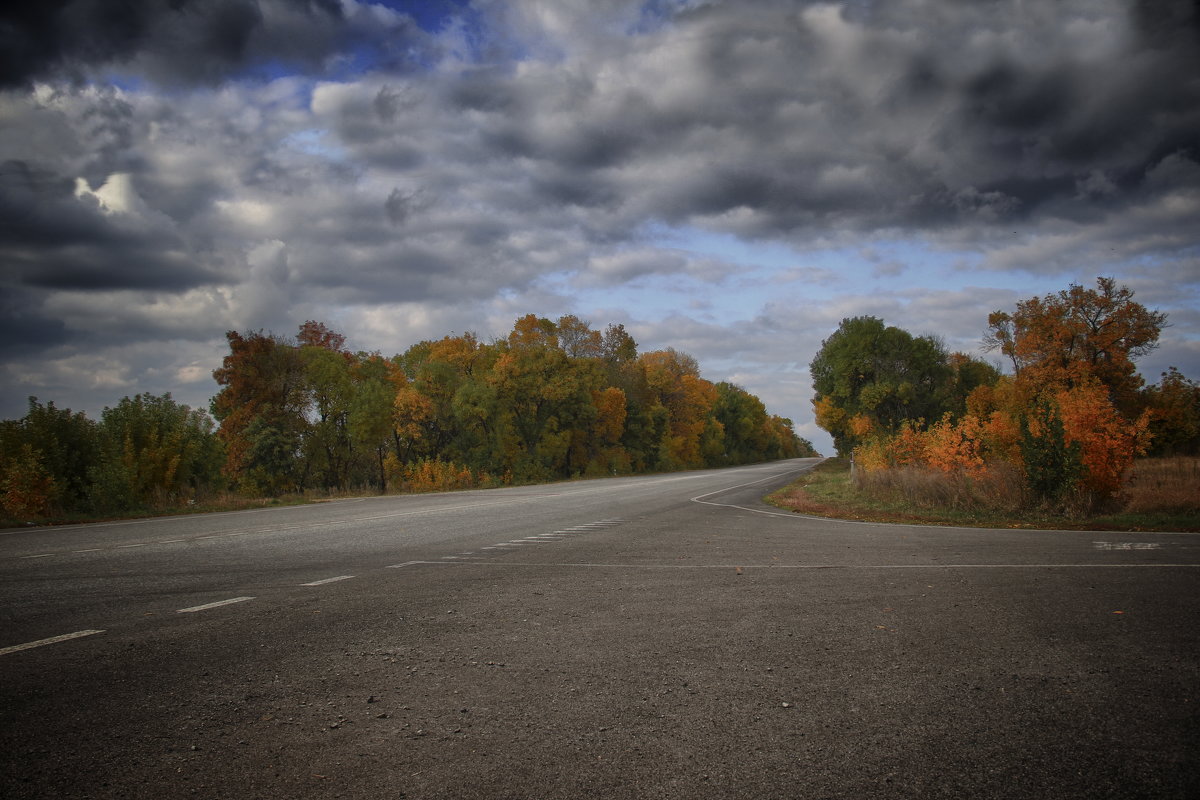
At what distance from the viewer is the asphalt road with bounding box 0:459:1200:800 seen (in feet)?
8.63

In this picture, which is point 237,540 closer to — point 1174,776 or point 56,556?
point 56,556

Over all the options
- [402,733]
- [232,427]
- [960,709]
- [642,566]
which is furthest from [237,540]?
[232,427]

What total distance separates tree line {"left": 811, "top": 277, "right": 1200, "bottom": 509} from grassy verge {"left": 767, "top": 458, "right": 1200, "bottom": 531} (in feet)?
2.36

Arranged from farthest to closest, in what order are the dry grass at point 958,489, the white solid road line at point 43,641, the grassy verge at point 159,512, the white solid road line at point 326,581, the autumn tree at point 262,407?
the autumn tree at point 262,407, the dry grass at point 958,489, the grassy verge at point 159,512, the white solid road line at point 326,581, the white solid road line at point 43,641

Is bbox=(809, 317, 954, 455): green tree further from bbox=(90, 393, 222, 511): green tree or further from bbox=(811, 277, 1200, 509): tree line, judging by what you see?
bbox=(90, 393, 222, 511): green tree

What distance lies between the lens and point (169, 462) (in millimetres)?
20375

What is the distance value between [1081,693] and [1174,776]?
3.07ft

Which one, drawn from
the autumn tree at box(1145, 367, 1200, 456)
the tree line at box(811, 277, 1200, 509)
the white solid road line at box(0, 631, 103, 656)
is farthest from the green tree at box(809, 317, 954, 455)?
the white solid road line at box(0, 631, 103, 656)

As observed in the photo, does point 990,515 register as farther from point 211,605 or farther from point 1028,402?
point 1028,402

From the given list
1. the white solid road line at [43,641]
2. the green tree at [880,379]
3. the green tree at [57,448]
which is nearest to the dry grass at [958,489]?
the white solid road line at [43,641]

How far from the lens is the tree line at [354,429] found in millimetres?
18438

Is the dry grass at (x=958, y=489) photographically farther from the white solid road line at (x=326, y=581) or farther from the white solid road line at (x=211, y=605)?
the white solid road line at (x=211, y=605)

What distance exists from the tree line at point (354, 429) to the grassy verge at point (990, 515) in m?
20.2

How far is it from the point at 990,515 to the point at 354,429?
33.5m
